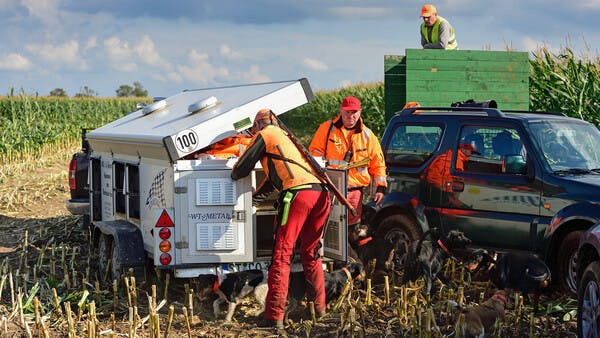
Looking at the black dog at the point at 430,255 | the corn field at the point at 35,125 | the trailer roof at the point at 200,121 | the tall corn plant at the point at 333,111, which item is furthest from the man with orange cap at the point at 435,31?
the corn field at the point at 35,125

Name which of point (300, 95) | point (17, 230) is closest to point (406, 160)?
point (300, 95)

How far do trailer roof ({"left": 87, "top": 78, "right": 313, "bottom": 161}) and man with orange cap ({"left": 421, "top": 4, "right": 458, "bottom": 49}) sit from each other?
698cm

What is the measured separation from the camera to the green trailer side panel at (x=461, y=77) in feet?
52.0

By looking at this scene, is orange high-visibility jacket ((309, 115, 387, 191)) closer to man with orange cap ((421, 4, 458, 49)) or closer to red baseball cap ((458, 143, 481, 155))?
red baseball cap ((458, 143, 481, 155))

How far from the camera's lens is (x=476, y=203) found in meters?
9.12

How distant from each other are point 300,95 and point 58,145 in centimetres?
2152

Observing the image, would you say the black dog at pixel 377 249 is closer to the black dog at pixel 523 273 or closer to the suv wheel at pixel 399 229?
the suv wheel at pixel 399 229

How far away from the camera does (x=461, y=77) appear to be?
16.1m

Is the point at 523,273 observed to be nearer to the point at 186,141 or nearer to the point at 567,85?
the point at 186,141

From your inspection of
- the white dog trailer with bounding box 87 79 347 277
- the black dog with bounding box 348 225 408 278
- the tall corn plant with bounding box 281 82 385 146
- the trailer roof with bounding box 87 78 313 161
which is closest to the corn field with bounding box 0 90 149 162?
the tall corn plant with bounding box 281 82 385 146

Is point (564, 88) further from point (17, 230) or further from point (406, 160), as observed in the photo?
point (17, 230)

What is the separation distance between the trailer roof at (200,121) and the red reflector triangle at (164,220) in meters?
0.53

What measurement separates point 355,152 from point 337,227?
4.15 feet

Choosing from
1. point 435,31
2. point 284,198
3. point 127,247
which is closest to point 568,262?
point 284,198
